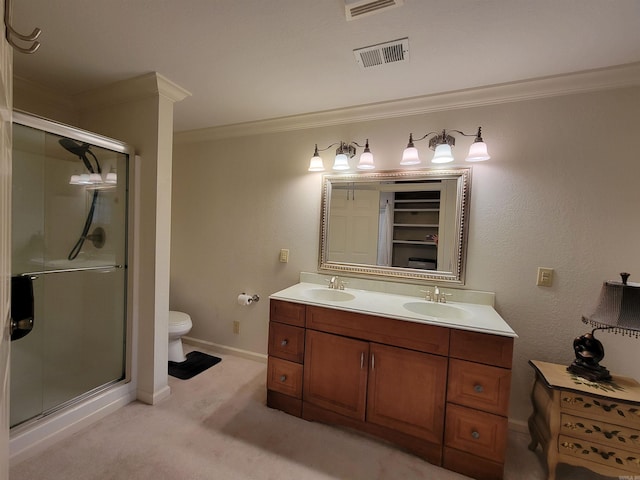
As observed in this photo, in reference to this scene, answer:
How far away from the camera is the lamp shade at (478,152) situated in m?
1.82

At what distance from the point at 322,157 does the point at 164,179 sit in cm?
122

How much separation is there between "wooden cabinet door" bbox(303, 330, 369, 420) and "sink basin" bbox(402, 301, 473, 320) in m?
0.47

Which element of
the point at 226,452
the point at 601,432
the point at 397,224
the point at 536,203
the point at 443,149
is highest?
the point at 443,149

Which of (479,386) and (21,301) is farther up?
(21,301)

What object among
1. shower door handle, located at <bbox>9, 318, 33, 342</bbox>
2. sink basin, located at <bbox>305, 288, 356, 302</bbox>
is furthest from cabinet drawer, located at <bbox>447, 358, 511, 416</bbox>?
shower door handle, located at <bbox>9, 318, 33, 342</bbox>

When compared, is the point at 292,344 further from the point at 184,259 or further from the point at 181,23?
the point at 181,23

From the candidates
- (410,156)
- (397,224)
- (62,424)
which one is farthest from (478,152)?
(62,424)

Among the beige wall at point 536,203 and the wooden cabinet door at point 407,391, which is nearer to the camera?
the wooden cabinet door at point 407,391

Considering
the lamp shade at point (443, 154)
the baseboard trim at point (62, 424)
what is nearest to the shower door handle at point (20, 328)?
the baseboard trim at point (62, 424)

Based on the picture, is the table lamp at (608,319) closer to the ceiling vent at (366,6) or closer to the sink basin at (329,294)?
the sink basin at (329,294)

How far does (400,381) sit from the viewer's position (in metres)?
1.67

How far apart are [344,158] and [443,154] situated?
0.70 m

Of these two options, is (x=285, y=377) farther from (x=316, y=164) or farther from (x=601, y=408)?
(x=601, y=408)

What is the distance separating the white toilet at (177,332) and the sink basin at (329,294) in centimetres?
121
